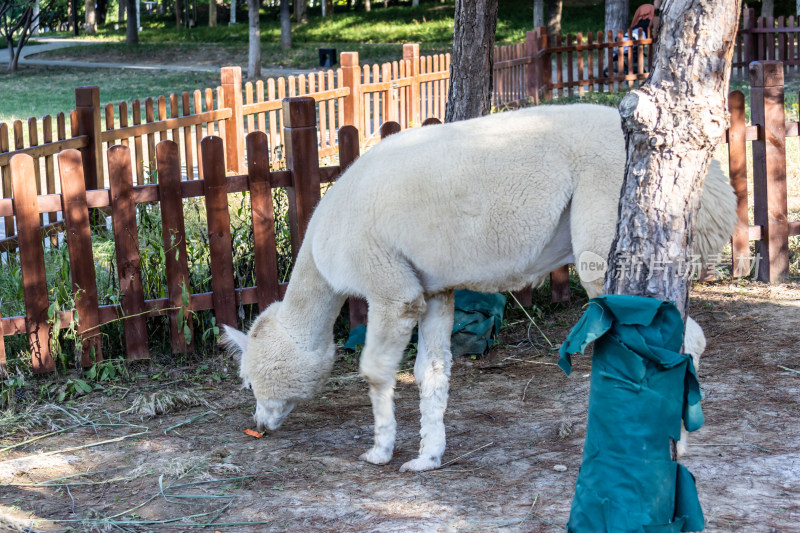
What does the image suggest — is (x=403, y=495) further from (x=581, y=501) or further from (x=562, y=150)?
(x=562, y=150)

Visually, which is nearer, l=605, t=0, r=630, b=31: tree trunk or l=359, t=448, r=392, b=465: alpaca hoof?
A: l=359, t=448, r=392, b=465: alpaca hoof

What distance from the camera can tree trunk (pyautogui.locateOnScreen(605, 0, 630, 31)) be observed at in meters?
21.1

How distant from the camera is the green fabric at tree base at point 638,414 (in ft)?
9.12

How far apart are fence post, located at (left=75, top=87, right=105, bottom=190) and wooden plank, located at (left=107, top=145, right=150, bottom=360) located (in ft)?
8.05

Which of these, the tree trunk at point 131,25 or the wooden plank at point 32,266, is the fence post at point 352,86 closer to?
the wooden plank at point 32,266

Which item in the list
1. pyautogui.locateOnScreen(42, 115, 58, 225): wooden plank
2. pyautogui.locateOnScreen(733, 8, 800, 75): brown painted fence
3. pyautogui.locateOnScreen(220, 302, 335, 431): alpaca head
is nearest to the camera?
pyautogui.locateOnScreen(220, 302, 335, 431): alpaca head

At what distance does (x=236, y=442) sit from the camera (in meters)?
4.45

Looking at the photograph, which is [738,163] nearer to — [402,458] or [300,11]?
[402,458]

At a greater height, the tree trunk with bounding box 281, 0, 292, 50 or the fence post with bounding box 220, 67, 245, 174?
the tree trunk with bounding box 281, 0, 292, 50

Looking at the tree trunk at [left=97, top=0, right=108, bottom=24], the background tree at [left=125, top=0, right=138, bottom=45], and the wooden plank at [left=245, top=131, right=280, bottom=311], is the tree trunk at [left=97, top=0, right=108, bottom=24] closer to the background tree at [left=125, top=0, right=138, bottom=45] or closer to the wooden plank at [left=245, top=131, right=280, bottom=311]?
the background tree at [left=125, top=0, right=138, bottom=45]

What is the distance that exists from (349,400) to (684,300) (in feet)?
8.26

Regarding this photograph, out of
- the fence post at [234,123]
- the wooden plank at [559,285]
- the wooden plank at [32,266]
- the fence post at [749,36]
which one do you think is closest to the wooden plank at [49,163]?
the wooden plank at [32,266]

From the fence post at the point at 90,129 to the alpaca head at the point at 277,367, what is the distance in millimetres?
3970

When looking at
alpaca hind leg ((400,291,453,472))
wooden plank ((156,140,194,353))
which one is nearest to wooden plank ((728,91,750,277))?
alpaca hind leg ((400,291,453,472))
